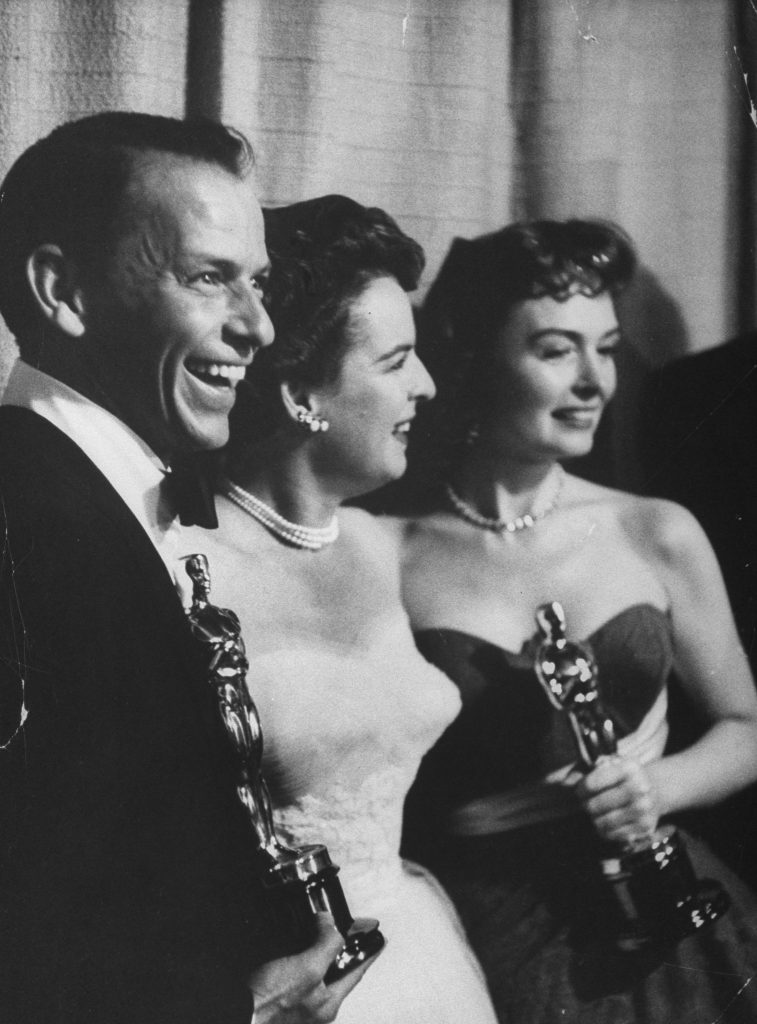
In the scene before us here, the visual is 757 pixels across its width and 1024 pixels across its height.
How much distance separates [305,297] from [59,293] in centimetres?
32

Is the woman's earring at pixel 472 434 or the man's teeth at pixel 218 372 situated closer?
the man's teeth at pixel 218 372

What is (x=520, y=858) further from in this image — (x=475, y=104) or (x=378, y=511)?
(x=475, y=104)

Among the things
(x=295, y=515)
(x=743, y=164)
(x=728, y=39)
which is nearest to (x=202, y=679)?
(x=295, y=515)

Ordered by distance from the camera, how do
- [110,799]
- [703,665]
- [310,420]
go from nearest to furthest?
[110,799], [310,420], [703,665]

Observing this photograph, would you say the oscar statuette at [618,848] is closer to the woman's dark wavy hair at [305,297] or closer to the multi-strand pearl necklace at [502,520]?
the multi-strand pearl necklace at [502,520]

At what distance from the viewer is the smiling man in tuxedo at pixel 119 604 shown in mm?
1317

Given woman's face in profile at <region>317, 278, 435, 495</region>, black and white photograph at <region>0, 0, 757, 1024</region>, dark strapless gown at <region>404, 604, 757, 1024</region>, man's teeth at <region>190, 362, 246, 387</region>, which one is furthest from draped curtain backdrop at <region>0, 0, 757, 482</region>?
dark strapless gown at <region>404, 604, 757, 1024</region>

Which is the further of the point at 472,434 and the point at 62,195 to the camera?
the point at 472,434

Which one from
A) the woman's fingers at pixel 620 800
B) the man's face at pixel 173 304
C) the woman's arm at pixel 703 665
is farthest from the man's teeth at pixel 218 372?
the woman's fingers at pixel 620 800

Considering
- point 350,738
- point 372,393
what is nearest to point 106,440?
point 372,393

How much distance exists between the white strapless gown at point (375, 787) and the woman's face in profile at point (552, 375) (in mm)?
321

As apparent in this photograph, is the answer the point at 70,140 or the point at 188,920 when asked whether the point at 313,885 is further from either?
the point at 70,140

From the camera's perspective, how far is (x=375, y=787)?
4.60ft

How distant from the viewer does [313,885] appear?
4.38ft
